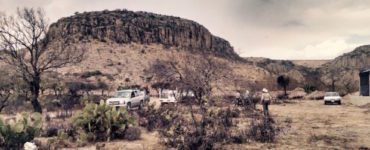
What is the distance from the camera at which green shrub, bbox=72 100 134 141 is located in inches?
471

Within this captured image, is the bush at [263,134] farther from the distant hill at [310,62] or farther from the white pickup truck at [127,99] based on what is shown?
the distant hill at [310,62]

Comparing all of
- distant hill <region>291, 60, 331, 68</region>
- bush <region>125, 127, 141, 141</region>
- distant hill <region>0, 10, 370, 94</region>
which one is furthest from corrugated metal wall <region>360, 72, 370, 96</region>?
distant hill <region>291, 60, 331, 68</region>

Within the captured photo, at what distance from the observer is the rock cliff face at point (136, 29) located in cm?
8094

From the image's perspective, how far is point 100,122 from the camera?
12023 mm

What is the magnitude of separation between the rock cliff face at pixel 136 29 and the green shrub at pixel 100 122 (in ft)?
212

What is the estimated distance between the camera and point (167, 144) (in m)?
10.9

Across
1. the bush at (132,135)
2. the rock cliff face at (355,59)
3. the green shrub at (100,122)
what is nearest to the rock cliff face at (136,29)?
the rock cliff face at (355,59)

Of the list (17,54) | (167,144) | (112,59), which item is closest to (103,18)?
(112,59)

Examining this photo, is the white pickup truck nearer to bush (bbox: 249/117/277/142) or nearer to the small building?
bush (bbox: 249/117/277/142)

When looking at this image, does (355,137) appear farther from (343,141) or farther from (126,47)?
(126,47)

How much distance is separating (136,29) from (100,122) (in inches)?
3053

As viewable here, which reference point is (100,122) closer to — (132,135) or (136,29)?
(132,135)

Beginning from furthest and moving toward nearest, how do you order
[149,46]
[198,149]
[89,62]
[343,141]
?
[149,46] < [89,62] < [343,141] < [198,149]

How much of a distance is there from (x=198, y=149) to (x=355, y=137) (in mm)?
6043
